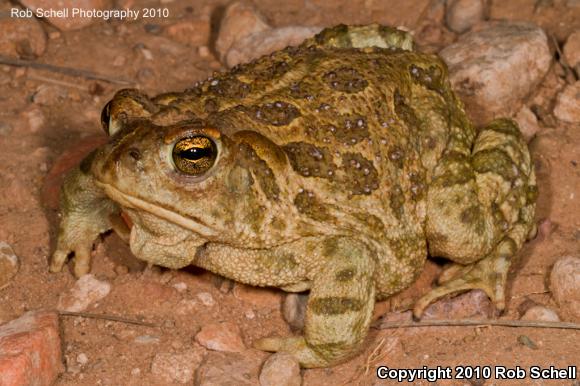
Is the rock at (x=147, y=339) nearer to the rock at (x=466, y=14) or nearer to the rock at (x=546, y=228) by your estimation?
the rock at (x=546, y=228)

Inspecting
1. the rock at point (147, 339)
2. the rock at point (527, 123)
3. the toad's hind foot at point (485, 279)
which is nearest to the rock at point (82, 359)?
the rock at point (147, 339)

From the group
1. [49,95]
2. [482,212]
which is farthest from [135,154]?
[49,95]

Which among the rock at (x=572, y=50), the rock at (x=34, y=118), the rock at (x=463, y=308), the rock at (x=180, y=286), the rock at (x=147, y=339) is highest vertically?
the rock at (x=572, y=50)

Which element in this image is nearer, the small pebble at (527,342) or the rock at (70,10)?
the small pebble at (527,342)

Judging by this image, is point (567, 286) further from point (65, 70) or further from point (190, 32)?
point (65, 70)

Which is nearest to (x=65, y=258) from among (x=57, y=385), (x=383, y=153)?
(x=57, y=385)

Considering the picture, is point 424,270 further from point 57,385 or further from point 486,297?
point 57,385
